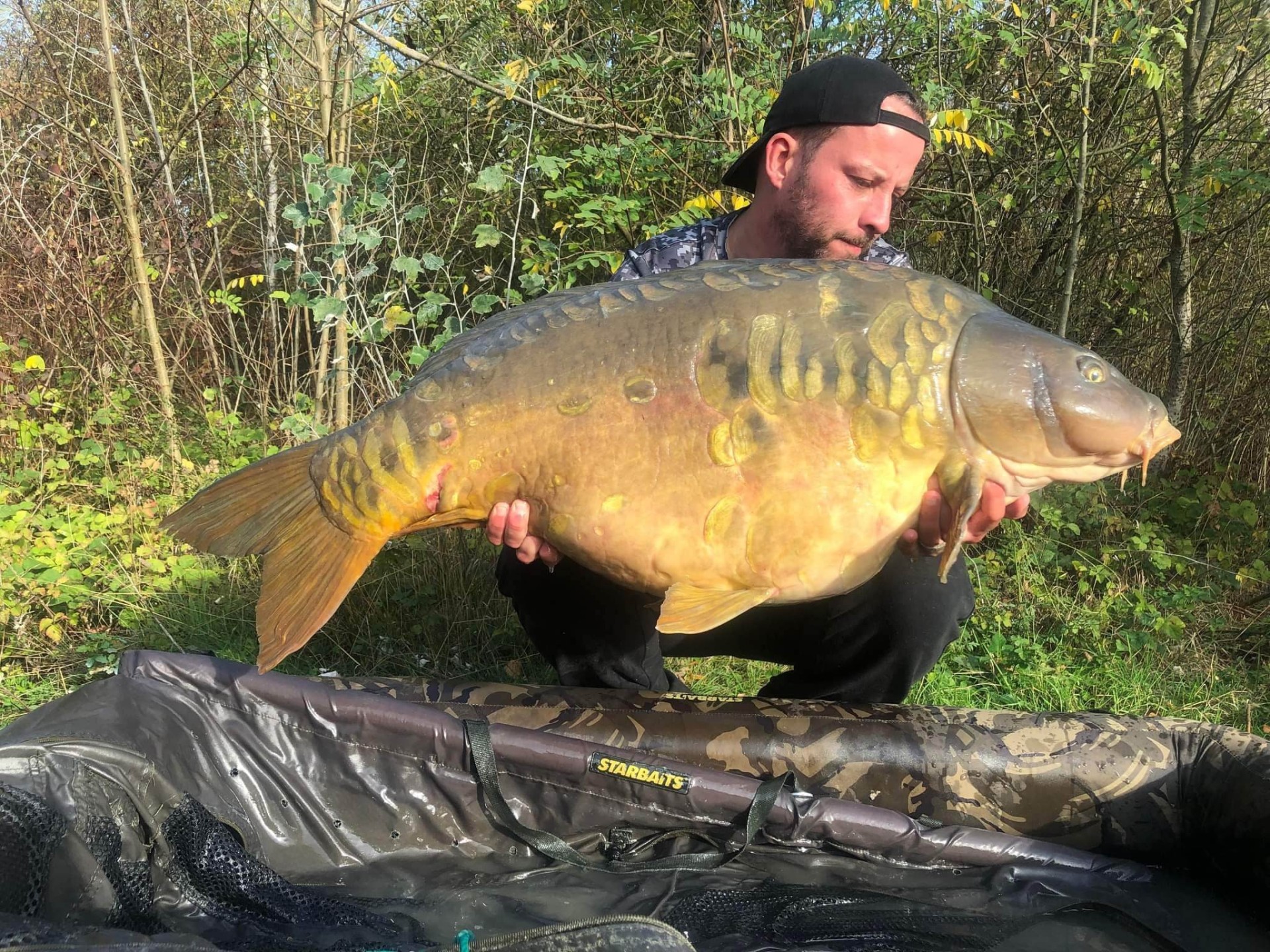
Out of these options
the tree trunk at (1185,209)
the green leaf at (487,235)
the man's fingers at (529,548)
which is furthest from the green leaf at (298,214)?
the tree trunk at (1185,209)

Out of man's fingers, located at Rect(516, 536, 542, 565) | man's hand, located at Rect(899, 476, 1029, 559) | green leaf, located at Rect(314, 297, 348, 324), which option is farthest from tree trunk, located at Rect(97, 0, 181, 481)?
man's hand, located at Rect(899, 476, 1029, 559)

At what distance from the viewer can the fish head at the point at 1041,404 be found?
1.05 meters

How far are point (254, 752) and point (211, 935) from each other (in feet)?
0.86

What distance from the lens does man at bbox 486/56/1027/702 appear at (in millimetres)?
1584

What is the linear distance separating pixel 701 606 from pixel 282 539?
563mm

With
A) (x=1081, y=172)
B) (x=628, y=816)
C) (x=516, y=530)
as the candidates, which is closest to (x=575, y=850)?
(x=628, y=816)

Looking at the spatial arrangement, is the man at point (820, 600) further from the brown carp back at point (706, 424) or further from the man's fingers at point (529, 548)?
the brown carp back at point (706, 424)

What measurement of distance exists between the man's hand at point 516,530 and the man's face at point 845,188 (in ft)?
3.10

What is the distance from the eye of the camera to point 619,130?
3.02 m

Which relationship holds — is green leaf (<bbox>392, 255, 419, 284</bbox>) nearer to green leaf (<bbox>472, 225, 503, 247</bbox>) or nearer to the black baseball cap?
green leaf (<bbox>472, 225, 503, 247</bbox>)

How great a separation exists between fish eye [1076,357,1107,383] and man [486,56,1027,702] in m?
0.52

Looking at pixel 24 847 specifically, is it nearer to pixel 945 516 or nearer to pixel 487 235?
pixel 945 516

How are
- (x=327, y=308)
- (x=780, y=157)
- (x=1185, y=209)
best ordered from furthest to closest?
(x=1185, y=209) → (x=327, y=308) → (x=780, y=157)

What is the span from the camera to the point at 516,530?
1195mm
